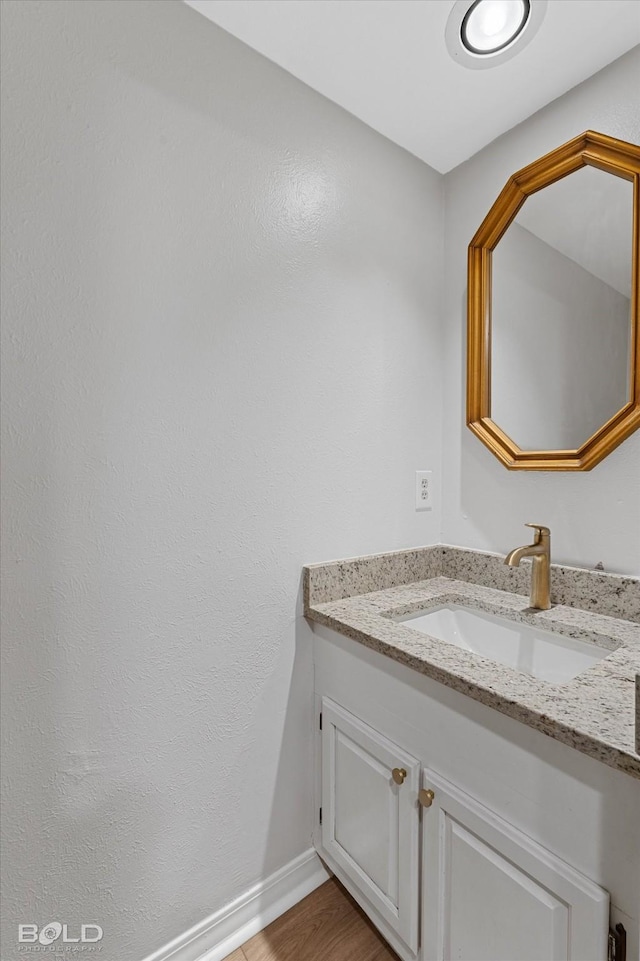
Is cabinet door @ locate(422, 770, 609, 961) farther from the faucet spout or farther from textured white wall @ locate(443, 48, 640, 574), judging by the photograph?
textured white wall @ locate(443, 48, 640, 574)

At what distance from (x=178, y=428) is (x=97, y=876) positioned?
0.93 metres

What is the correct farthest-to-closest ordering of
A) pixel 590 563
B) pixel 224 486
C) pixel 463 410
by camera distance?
pixel 463 410 < pixel 590 563 < pixel 224 486

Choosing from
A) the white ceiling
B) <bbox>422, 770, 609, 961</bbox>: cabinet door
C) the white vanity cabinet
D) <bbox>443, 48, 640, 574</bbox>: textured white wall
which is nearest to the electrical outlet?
<bbox>443, 48, 640, 574</bbox>: textured white wall

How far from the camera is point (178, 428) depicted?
3.31 ft

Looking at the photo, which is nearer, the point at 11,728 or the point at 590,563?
the point at 11,728

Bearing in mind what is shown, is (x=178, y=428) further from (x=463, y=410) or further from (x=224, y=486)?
(x=463, y=410)

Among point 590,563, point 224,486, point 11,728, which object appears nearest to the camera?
point 11,728

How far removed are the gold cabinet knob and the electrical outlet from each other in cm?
79

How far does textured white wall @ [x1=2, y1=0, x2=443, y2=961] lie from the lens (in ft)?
2.77

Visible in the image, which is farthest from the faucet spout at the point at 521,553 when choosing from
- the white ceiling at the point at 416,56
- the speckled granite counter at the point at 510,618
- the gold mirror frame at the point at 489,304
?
the white ceiling at the point at 416,56

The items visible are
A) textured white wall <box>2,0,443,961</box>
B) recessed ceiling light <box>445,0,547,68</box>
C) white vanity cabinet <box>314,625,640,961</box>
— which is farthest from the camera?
recessed ceiling light <box>445,0,547,68</box>

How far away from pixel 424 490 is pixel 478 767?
845 millimetres

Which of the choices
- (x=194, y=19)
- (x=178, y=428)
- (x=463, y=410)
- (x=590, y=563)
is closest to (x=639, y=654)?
(x=590, y=563)

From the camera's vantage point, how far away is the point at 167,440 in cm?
99
